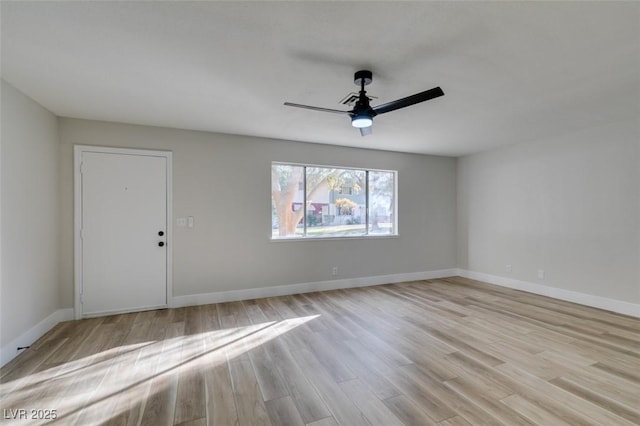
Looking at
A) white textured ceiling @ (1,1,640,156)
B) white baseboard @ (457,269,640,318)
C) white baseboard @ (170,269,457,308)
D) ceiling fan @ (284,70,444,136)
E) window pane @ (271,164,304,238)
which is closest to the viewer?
white textured ceiling @ (1,1,640,156)

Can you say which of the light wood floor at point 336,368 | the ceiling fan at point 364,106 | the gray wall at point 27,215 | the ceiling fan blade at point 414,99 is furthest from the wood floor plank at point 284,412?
the gray wall at point 27,215

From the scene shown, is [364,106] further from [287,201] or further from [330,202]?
[330,202]

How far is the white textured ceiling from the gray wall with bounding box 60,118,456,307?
53cm

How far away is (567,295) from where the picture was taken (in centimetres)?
462

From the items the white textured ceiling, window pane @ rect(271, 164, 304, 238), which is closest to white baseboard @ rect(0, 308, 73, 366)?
the white textured ceiling

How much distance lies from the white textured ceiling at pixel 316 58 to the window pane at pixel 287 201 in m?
1.35

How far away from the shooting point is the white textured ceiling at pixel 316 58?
6.11 ft

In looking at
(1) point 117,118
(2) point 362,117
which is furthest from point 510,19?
(1) point 117,118

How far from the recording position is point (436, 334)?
3.34 metres

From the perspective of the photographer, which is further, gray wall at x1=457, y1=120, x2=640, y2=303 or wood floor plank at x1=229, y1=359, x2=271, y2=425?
gray wall at x1=457, y1=120, x2=640, y2=303

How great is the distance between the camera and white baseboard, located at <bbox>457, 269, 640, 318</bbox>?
399cm

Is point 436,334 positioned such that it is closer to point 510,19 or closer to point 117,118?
point 510,19

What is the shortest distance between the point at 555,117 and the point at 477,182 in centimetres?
233

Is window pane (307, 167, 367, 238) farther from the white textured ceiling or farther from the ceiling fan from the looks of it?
the ceiling fan
